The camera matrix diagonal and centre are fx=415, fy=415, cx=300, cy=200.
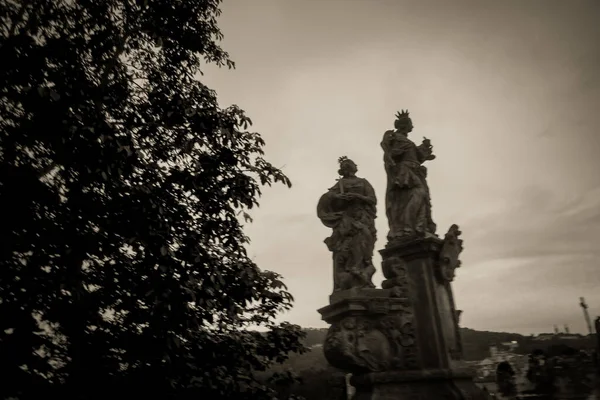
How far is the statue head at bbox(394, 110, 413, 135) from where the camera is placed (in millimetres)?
7759

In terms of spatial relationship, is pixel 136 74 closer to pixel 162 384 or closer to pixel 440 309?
pixel 162 384

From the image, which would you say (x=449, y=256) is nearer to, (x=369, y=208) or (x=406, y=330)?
(x=406, y=330)

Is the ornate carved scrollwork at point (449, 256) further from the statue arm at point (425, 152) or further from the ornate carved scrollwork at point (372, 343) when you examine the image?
the statue arm at point (425, 152)

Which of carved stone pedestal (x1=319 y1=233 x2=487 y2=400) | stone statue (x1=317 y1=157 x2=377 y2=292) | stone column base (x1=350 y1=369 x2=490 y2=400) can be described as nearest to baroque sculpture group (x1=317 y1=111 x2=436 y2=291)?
stone statue (x1=317 y1=157 x2=377 y2=292)

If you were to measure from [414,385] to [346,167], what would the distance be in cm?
370

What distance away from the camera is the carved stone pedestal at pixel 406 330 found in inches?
234

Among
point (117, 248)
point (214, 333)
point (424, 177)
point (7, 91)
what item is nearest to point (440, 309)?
point (424, 177)

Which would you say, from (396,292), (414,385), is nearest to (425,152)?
(396,292)

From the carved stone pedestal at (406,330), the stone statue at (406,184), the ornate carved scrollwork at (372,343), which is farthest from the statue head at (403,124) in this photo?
the ornate carved scrollwork at (372,343)

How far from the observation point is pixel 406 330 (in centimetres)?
636

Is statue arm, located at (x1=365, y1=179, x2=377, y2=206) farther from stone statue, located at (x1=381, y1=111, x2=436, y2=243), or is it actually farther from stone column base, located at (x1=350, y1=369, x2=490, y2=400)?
stone column base, located at (x1=350, y1=369, x2=490, y2=400)

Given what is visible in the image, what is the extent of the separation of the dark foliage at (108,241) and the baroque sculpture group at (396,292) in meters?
1.97

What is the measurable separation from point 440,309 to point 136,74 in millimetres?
5576

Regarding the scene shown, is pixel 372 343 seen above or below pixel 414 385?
above
